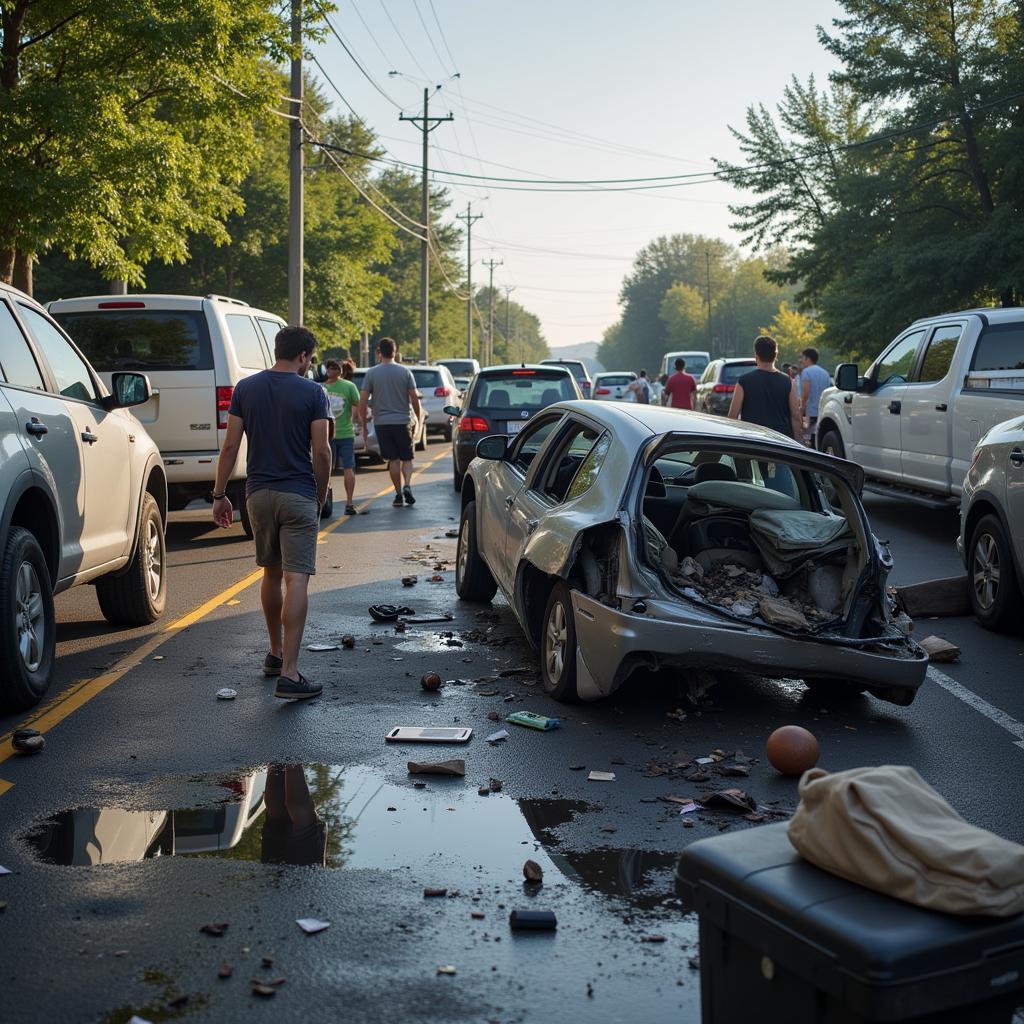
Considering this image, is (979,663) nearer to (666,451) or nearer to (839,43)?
(666,451)

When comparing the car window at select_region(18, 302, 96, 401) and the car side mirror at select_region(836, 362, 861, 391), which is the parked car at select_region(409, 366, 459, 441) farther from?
the car window at select_region(18, 302, 96, 401)

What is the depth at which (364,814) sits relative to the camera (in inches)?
215

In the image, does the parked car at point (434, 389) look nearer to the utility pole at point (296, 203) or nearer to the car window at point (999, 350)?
the utility pole at point (296, 203)

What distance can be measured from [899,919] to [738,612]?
435cm

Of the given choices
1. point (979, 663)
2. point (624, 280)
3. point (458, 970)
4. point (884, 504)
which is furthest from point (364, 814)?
point (624, 280)

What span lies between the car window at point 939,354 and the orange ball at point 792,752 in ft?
26.8

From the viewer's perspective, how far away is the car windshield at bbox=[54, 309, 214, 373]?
13.2m

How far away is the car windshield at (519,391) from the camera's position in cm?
1808

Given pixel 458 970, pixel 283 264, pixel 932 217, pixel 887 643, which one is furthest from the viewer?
pixel 283 264

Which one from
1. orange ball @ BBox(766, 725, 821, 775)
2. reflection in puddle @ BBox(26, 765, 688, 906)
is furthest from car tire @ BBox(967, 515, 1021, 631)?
reflection in puddle @ BBox(26, 765, 688, 906)

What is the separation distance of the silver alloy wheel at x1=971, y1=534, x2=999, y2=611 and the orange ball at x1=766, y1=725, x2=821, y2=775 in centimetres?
388

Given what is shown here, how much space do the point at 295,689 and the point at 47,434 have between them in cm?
192

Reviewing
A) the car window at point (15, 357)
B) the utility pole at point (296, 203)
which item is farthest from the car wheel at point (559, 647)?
the utility pole at point (296, 203)

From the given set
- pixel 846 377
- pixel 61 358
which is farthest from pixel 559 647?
pixel 846 377
